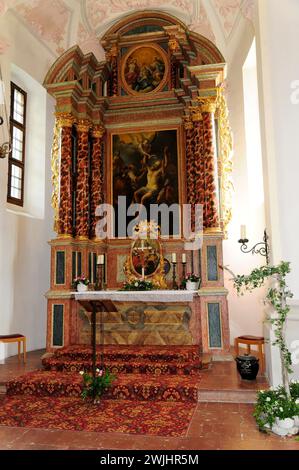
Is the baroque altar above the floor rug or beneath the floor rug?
above

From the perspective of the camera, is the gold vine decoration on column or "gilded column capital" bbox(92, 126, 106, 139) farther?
"gilded column capital" bbox(92, 126, 106, 139)

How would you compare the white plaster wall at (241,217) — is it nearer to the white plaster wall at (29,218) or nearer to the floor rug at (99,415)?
the floor rug at (99,415)

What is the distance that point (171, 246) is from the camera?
9180 millimetres

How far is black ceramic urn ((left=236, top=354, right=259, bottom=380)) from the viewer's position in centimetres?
603

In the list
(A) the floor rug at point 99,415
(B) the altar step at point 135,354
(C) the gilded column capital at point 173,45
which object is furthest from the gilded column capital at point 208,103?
(A) the floor rug at point 99,415

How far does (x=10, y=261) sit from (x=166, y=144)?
4.39 metres

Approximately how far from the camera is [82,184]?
9242mm

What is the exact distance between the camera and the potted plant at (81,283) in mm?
8273

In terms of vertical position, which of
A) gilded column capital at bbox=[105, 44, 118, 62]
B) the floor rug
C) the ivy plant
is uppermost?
gilded column capital at bbox=[105, 44, 118, 62]

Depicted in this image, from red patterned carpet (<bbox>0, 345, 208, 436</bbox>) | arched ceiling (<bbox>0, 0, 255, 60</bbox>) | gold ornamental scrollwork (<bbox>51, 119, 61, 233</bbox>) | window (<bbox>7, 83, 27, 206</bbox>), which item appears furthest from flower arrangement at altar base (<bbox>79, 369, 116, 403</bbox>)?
arched ceiling (<bbox>0, 0, 255, 60</bbox>)

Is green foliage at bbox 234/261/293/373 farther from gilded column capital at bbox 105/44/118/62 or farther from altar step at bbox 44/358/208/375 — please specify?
gilded column capital at bbox 105/44/118/62

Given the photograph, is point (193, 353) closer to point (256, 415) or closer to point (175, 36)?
point (256, 415)

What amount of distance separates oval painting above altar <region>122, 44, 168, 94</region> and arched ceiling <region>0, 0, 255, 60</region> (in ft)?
3.68

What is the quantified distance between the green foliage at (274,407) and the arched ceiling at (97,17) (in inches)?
319
